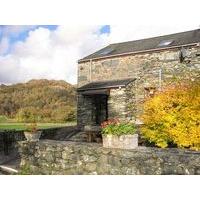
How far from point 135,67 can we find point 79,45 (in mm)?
8029

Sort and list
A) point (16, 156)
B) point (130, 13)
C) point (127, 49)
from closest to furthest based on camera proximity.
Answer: point (130, 13), point (16, 156), point (127, 49)

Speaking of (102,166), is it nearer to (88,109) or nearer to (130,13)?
(130,13)

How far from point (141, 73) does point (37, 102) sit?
704 centimetres

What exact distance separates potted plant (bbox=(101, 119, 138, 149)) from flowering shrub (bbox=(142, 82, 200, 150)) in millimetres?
2069

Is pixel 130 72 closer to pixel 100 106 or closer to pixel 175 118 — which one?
pixel 100 106

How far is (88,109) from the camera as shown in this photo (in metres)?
20.7

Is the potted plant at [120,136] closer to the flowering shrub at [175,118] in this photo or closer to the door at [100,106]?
the flowering shrub at [175,118]

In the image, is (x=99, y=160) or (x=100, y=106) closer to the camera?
(x=99, y=160)

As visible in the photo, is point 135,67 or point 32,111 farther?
point 32,111

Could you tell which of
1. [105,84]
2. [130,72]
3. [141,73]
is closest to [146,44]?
[130,72]

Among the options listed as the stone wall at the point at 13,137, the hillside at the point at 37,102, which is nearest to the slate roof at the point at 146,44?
the hillside at the point at 37,102

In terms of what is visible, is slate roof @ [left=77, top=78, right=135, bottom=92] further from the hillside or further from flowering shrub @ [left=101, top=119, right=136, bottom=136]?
flowering shrub @ [left=101, top=119, right=136, bottom=136]

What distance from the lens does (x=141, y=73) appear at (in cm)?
1869
